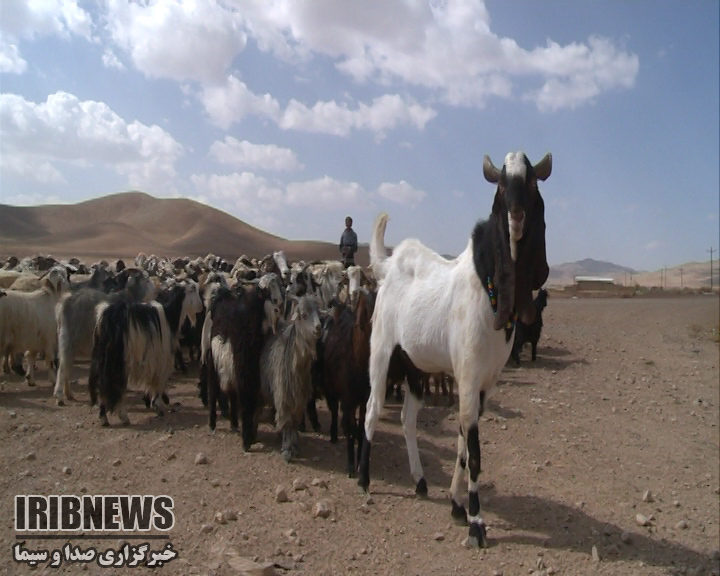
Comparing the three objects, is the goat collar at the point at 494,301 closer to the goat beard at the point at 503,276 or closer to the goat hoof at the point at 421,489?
the goat beard at the point at 503,276

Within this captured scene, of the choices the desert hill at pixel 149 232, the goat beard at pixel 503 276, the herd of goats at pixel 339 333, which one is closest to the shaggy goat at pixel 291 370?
the herd of goats at pixel 339 333

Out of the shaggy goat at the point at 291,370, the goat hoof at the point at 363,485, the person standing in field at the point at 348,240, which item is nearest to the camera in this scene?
the goat hoof at the point at 363,485

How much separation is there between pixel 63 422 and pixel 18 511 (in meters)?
2.80

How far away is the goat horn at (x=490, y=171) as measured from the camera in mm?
5060

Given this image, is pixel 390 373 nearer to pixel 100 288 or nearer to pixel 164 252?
pixel 100 288

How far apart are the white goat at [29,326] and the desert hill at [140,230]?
49090 mm

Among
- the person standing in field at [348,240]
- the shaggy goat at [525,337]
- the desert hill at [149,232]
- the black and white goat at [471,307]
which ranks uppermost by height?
the desert hill at [149,232]

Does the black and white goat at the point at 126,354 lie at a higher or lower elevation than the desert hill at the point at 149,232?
lower

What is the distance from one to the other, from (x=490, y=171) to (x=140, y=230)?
8845 centimetres

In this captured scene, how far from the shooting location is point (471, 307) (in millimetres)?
5195

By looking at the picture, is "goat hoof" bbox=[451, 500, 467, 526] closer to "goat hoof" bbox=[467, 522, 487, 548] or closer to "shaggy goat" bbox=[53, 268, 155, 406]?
"goat hoof" bbox=[467, 522, 487, 548]

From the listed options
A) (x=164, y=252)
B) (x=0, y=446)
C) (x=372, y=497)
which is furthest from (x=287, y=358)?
(x=164, y=252)

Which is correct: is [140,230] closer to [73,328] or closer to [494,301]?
[73,328]

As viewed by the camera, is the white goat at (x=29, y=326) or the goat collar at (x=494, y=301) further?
the white goat at (x=29, y=326)
